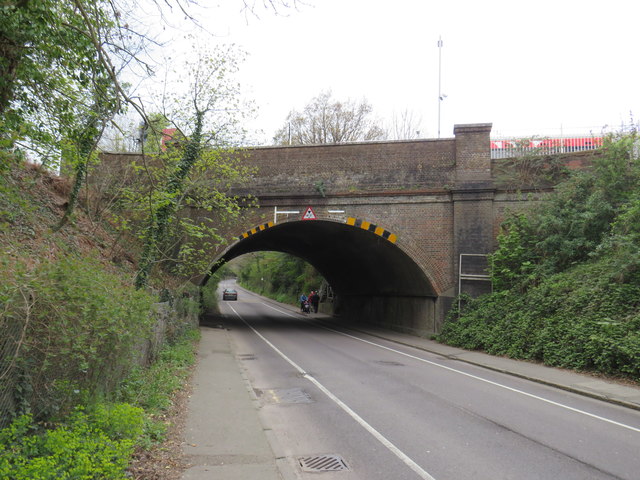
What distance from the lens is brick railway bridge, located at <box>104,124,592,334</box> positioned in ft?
57.1

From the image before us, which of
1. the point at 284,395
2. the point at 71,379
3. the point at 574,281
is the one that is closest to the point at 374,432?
the point at 284,395

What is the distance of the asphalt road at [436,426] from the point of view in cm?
480

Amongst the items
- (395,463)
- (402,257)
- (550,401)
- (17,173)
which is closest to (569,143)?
(402,257)

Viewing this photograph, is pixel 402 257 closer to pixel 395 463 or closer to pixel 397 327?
pixel 397 327

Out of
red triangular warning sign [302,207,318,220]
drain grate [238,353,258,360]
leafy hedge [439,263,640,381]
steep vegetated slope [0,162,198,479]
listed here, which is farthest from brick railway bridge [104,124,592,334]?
steep vegetated slope [0,162,198,479]

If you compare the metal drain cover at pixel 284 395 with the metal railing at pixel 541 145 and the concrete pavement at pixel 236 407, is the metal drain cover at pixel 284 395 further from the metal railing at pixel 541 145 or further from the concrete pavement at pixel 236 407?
the metal railing at pixel 541 145

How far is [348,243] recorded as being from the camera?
22.9 m

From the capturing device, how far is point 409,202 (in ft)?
59.4

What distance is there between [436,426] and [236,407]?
2.98m

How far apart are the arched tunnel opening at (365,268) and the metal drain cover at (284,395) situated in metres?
10.4

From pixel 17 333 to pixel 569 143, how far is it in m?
19.4

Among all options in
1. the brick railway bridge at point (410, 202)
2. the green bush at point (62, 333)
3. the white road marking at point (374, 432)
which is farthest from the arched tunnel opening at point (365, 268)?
the green bush at point (62, 333)

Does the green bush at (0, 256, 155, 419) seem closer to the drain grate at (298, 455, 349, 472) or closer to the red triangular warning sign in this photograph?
the drain grate at (298, 455, 349, 472)

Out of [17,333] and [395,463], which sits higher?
[17,333]
